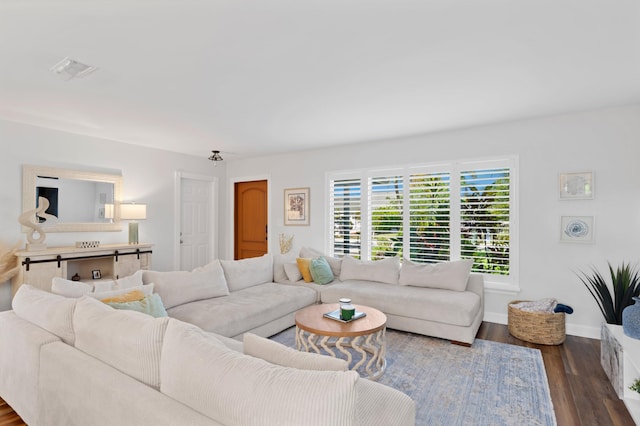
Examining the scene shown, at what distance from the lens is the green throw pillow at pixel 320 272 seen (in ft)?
14.7

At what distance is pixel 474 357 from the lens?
3.08 meters

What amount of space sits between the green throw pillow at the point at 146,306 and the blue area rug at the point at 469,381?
143 centimetres

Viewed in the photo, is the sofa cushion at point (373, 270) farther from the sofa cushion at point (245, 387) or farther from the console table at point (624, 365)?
the sofa cushion at point (245, 387)

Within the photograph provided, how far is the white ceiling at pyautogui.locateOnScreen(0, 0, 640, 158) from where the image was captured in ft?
6.03

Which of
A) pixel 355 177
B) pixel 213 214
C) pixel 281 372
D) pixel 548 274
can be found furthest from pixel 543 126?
pixel 213 214

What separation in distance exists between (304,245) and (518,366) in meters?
3.55

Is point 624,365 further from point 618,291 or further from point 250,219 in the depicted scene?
point 250,219

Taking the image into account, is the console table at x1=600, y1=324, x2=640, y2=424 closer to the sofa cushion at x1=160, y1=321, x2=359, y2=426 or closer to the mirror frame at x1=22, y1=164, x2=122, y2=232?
the sofa cushion at x1=160, y1=321, x2=359, y2=426

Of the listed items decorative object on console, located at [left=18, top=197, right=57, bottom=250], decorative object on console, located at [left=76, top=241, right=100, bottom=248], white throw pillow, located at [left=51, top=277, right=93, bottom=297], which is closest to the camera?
white throw pillow, located at [left=51, top=277, right=93, bottom=297]

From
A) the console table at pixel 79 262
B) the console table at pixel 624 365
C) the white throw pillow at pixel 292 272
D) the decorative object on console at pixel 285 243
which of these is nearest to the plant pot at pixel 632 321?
the console table at pixel 624 365

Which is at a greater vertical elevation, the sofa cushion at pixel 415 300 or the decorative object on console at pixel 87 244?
the decorative object on console at pixel 87 244

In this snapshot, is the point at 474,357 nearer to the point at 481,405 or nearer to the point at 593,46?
the point at 481,405

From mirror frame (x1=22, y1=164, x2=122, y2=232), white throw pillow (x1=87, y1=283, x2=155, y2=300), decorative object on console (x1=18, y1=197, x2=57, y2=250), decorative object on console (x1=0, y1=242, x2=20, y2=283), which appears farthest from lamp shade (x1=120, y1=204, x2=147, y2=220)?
white throw pillow (x1=87, y1=283, x2=155, y2=300)

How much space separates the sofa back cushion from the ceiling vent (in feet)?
5.91
